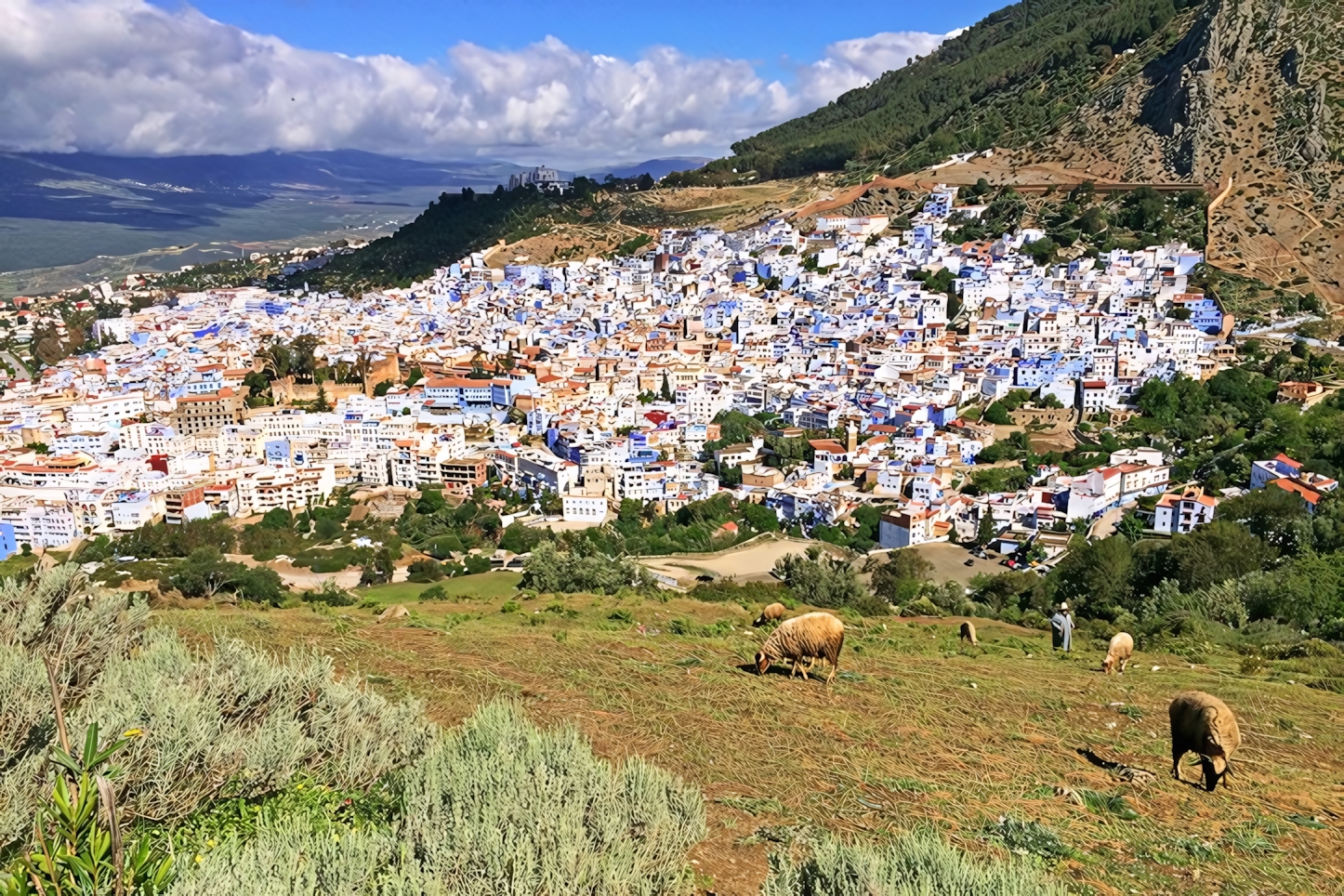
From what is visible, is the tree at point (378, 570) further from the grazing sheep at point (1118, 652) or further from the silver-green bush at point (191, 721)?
the silver-green bush at point (191, 721)

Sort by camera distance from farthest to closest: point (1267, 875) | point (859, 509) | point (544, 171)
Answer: point (544, 171)
point (859, 509)
point (1267, 875)

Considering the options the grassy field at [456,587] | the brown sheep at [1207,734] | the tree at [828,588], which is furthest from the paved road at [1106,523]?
the brown sheep at [1207,734]

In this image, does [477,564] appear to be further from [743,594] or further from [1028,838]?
[1028,838]

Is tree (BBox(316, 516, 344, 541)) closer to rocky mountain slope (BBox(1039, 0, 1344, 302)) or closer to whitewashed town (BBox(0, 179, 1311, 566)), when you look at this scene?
whitewashed town (BBox(0, 179, 1311, 566))

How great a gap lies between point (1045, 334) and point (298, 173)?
14864 centimetres

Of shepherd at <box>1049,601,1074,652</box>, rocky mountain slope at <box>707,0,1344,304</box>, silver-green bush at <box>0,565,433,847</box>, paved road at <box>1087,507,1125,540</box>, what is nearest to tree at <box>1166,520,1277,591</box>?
shepherd at <box>1049,601,1074,652</box>

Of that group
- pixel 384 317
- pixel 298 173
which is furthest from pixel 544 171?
pixel 298 173

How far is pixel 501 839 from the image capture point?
225cm

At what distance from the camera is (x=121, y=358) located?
39.2 meters

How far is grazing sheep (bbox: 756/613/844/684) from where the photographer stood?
4988 millimetres

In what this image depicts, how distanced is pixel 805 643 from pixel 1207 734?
6.30 feet

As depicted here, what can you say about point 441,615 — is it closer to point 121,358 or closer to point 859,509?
point 859,509

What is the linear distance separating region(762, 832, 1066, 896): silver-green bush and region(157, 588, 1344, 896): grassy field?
81cm

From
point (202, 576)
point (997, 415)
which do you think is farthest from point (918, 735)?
point (997, 415)
